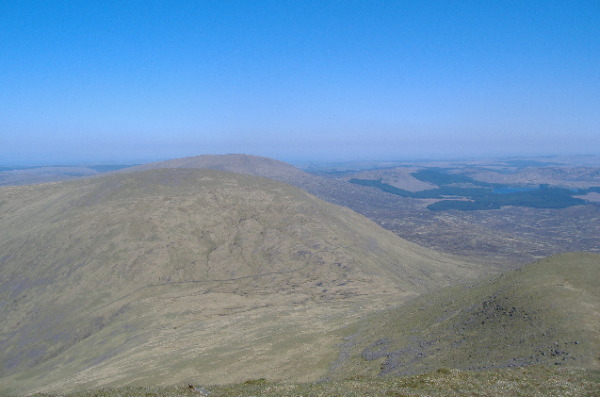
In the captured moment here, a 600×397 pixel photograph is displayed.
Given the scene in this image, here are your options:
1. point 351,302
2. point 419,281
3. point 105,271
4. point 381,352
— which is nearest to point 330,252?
point 419,281

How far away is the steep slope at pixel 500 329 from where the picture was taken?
84.1 ft

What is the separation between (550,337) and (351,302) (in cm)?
3540

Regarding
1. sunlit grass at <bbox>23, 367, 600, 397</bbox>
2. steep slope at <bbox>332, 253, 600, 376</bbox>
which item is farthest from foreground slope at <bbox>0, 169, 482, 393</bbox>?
sunlit grass at <bbox>23, 367, 600, 397</bbox>

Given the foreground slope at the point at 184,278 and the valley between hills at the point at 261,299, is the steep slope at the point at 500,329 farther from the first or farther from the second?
the foreground slope at the point at 184,278

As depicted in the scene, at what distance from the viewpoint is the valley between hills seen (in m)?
26.7

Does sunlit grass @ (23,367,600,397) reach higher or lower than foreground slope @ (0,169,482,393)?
higher

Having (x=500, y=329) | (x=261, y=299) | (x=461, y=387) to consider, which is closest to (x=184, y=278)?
(x=261, y=299)

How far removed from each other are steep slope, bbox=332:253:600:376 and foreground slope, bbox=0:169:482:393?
5.58 m

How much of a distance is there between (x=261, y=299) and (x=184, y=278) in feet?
60.2

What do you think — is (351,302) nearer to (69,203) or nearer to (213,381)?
(213,381)

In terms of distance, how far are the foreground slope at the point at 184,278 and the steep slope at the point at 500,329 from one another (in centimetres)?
558

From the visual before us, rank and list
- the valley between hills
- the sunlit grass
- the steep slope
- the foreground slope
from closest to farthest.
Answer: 1. the sunlit grass
2. the steep slope
3. the valley between hills
4. the foreground slope

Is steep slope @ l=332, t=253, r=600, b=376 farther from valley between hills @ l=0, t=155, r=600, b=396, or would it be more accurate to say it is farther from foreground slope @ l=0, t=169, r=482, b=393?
foreground slope @ l=0, t=169, r=482, b=393

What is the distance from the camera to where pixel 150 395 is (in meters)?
19.5
